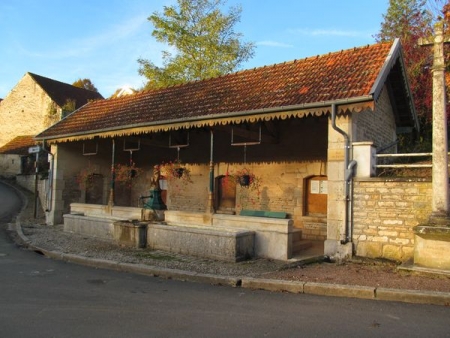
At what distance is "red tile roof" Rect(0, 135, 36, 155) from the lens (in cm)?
2669

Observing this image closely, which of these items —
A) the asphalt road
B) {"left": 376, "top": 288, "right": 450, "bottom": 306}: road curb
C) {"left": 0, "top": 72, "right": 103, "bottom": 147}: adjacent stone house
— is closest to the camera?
the asphalt road

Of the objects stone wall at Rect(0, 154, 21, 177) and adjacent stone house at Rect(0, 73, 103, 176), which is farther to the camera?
adjacent stone house at Rect(0, 73, 103, 176)

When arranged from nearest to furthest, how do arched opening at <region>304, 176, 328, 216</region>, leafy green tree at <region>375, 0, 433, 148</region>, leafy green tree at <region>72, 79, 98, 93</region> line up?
1. arched opening at <region>304, 176, 328, 216</region>
2. leafy green tree at <region>375, 0, 433, 148</region>
3. leafy green tree at <region>72, 79, 98, 93</region>

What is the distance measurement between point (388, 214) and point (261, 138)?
4.43 m

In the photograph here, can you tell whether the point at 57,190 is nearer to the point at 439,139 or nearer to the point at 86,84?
the point at 439,139

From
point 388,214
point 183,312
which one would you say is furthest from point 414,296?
point 183,312

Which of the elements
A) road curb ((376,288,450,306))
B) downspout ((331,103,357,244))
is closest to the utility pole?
downspout ((331,103,357,244))

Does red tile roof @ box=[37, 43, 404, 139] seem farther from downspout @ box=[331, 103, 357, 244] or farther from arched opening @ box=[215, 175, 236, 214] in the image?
arched opening @ box=[215, 175, 236, 214]

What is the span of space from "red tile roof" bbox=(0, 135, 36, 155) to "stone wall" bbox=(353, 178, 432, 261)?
2373 centimetres

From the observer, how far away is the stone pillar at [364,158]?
797 cm

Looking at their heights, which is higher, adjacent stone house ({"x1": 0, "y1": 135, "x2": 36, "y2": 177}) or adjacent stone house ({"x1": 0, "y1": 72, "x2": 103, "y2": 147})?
adjacent stone house ({"x1": 0, "y1": 72, "x2": 103, "y2": 147})

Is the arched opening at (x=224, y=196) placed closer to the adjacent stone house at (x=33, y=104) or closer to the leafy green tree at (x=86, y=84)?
the adjacent stone house at (x=33, y=104)

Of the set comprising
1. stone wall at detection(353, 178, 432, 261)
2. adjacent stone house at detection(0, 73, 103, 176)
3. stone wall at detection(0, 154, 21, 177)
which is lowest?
stone wall at detection(353, 178, 432, 261)

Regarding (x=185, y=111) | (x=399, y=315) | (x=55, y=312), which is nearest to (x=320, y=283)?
(x=399, y=315)
